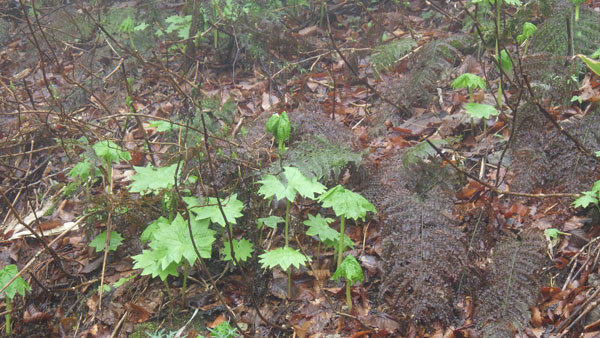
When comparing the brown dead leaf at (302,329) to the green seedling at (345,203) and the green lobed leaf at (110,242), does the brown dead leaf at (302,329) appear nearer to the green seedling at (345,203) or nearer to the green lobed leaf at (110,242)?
the green seedling at (345,203)

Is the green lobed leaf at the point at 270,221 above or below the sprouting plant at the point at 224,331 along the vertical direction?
above

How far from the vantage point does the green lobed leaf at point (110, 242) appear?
318 cm

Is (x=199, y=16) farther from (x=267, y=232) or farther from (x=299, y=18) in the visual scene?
(x=267, y=232)

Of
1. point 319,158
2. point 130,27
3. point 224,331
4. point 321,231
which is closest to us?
point 224,331

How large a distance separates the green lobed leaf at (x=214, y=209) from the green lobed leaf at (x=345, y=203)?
1.63 ft

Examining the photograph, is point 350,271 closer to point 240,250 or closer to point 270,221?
point 270,221

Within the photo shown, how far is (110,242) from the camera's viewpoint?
320 cm

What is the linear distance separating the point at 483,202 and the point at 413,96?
111 centimetres

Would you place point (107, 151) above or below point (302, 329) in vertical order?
above

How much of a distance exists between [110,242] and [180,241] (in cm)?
89

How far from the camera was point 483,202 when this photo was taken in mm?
3027

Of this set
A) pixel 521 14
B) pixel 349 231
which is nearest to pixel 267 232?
pixel 349 231

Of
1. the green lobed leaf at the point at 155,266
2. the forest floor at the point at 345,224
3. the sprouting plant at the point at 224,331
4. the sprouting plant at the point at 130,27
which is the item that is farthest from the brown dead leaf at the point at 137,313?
the sprouting plant at the point at 130,27

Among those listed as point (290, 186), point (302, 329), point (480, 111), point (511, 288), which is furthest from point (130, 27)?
point (511, 288)
